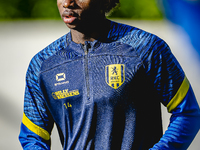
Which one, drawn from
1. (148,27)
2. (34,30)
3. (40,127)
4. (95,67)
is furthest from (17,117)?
(95,67)

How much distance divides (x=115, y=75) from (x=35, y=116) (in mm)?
599

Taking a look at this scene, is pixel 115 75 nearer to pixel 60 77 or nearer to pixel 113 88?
pixel 113 88

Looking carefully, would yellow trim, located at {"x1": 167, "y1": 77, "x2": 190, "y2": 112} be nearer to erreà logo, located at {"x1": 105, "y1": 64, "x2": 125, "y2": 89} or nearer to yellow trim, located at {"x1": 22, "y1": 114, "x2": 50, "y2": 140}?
erreà logo, located at {"x1": 105, "y1": 64, "x2": 125, "y2": 89}

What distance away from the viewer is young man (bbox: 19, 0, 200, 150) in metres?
1.70

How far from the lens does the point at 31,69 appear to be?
6.44 feet

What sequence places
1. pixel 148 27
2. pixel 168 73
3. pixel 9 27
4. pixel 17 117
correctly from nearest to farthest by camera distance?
pixel 168 73 → pixel 17 117 → pixel 148 27 → pixel 9 27

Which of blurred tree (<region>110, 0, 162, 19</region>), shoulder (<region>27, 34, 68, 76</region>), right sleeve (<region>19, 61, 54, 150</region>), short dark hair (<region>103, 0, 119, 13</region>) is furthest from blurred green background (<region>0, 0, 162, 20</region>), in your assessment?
right sleeve (<region>19, 61, 54, 150</region>)

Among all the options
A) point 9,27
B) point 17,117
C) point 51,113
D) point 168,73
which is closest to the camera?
point 168,73

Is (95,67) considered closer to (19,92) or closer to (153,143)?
(153,143)

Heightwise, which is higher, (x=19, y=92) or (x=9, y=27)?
(x=9, y=27)

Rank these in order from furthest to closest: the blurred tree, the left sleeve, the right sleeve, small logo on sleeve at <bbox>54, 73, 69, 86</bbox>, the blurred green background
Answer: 1. the blurred green background
2. the blurred tree
3. the right sleeve
4. small logo on sleeve at <bbox>54, 73, 69, 86</bbox>
5. the left sleeve

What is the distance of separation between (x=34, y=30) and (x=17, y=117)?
1602 millimetres


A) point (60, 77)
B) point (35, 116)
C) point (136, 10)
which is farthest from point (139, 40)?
point (136, 10)

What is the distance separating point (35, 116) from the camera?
196cm
